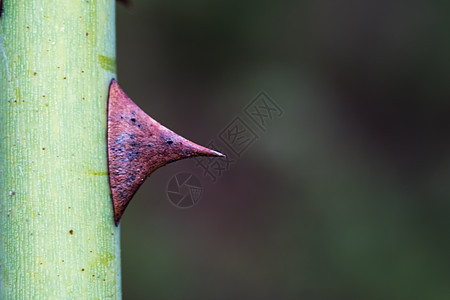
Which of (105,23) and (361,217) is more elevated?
(105,23)

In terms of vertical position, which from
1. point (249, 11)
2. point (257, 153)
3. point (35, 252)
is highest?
point (35, 252)

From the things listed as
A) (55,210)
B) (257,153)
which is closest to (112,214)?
(55,210)

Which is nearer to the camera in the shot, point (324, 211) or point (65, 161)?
point (65, 161)

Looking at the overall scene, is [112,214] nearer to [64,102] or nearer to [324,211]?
[64,102]
